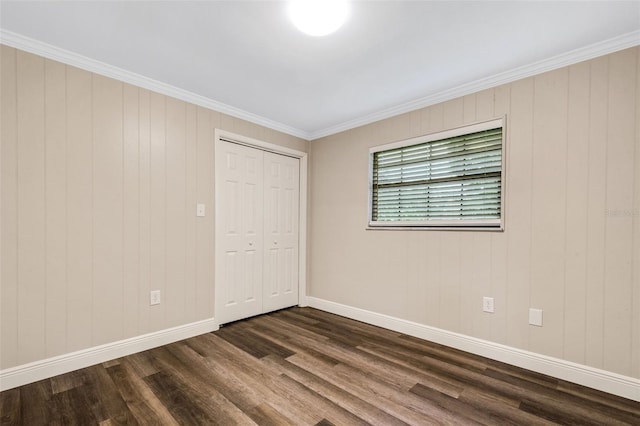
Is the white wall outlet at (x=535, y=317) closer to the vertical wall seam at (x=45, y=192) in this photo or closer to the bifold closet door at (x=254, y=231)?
the bifold closet door at (x=254, y=231)

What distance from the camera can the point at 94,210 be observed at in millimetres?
2271

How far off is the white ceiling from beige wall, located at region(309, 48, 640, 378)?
26 cm

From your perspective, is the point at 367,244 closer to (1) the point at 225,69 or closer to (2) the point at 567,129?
(2) the point at 567,129

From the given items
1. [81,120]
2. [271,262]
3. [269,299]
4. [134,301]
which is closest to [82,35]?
[81,120]

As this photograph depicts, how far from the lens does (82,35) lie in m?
1.95

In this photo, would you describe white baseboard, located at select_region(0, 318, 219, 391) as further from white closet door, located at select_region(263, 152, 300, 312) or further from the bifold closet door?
white closet door, located at select_region(263, 152, 300, 312)

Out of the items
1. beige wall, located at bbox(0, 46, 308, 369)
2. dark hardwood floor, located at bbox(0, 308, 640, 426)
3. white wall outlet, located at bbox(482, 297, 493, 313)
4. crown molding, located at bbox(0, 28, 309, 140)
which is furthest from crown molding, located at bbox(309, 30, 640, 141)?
dark hardwood floor, located at bbox(0, 308, 640, 426)

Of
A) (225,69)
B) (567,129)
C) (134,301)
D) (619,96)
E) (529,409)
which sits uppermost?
(225,69)

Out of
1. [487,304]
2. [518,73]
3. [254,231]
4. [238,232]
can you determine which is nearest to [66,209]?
[238,232]

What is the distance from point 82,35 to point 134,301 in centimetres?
202

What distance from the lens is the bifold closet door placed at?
10.3 feet

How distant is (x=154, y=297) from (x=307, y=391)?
1611mm

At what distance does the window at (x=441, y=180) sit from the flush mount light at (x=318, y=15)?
59.7 inches

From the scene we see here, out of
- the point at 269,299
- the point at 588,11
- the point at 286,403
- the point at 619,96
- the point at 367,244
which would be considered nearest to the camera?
the point at 588,11
